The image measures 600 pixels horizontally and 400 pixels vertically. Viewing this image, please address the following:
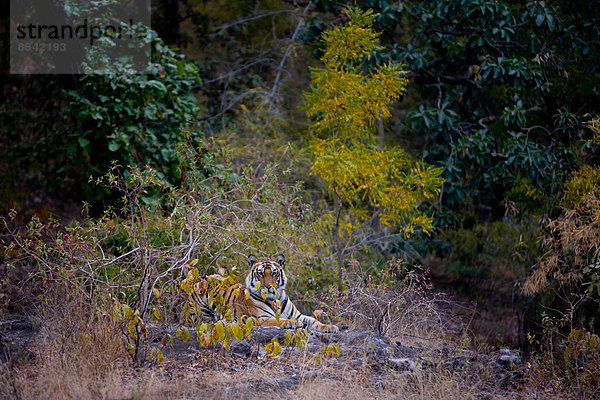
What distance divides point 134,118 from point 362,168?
3.44 meters

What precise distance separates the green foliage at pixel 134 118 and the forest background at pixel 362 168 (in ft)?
0.10

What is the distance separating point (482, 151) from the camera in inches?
382

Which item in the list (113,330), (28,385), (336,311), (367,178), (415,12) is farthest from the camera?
(415,12)

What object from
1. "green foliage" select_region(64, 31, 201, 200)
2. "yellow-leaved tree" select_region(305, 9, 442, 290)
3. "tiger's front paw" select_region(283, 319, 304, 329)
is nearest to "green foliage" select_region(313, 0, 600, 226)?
"yellow-leaved tree" select_region(305, 9, 442, 290)

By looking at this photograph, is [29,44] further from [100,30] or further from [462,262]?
[462,262]

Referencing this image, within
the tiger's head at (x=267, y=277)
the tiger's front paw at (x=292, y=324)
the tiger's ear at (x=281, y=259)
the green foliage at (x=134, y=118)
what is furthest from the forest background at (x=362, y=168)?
the tiger's front paw at (x=292, y=324)

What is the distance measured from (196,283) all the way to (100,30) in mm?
4691

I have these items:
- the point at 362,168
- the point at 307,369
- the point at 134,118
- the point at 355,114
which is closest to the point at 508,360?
the point at 307,369

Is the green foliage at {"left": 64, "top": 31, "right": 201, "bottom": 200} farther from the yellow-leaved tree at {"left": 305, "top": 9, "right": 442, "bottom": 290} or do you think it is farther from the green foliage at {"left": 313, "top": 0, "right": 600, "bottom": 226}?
the green foliage at {"left": 313, "top": 0, "right": 600, "bottom": 226}

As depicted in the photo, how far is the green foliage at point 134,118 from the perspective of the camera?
349 inches

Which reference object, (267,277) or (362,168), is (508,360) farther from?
(362,168)

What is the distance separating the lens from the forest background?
778cm

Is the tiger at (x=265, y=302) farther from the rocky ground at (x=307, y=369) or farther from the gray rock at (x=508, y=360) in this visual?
the gray rock at (x=508, y=360)

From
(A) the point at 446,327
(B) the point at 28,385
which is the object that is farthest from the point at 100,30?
(A) the point at 446,327
